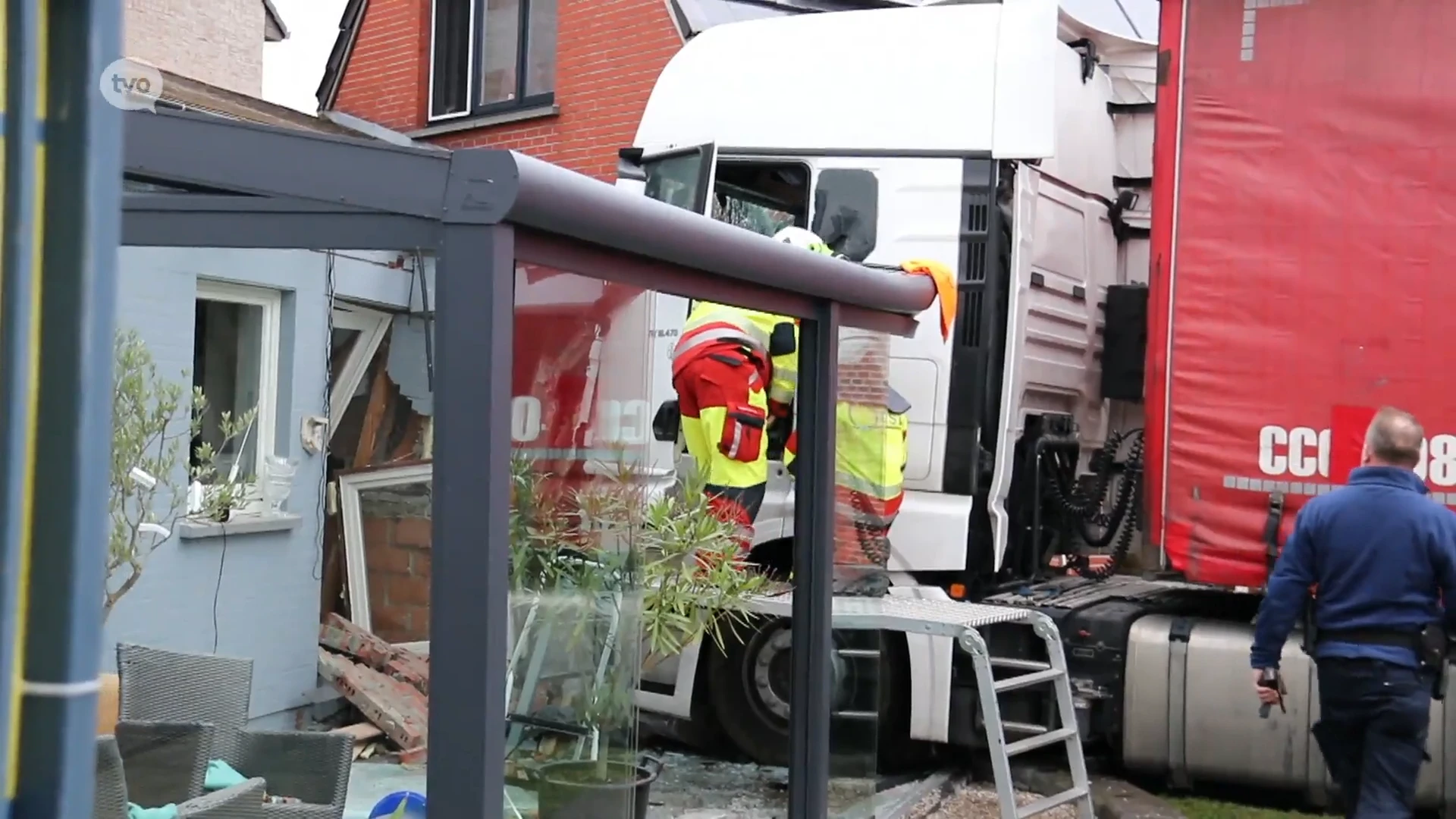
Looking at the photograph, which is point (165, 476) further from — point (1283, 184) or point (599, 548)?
point (1283, 184)

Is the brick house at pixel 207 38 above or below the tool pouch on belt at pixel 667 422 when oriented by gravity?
above

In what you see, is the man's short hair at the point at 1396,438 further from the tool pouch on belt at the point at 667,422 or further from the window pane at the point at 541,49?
the window pane at the point at 541,49

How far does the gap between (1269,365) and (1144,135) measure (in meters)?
1.69

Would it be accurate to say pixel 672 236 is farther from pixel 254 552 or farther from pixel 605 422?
pixel 254 552

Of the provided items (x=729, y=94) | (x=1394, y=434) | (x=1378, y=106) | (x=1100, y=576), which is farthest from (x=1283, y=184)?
(x=729, y=94)

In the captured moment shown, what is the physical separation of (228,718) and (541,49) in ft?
→ 27.8

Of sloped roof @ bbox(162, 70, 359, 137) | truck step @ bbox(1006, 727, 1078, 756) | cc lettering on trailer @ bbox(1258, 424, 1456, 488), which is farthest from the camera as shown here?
sloped roof @ bbox(162, 70, 359, 137)

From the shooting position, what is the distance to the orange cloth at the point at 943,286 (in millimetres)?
4797

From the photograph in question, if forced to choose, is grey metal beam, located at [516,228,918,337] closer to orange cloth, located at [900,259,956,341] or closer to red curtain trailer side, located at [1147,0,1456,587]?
A: orange cloth, located at [900,259,956,341]

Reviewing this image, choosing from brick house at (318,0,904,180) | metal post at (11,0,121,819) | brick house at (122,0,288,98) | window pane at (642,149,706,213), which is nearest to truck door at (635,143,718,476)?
window pane at (642,149,706,213)

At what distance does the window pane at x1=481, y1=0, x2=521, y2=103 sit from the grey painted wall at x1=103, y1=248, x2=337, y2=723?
5.16 metres

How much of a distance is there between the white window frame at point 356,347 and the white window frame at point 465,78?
168 inches

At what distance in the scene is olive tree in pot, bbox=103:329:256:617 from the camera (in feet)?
14.5

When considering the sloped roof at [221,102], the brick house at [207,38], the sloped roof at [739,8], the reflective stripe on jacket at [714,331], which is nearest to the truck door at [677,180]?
the reflective stripe on jacket at [714,331]
